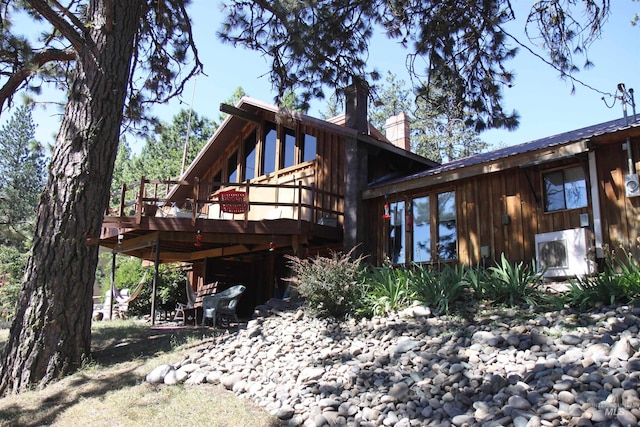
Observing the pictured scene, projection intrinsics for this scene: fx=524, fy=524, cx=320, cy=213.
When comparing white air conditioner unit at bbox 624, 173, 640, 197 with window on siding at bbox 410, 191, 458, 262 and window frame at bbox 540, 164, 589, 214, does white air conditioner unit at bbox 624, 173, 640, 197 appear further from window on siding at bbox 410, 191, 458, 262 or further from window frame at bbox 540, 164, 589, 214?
window on siding at bbox 410, 191, 458, 262

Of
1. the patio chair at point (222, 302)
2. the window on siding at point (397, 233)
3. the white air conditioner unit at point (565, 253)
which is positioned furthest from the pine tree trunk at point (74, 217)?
the white air conditioner unit at point (565, 253)

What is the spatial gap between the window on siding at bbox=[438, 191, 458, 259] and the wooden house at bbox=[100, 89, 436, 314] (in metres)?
1.85

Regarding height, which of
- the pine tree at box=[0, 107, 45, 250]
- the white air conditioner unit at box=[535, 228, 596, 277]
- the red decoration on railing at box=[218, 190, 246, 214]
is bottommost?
the white air conditioner unit at box=[535, 228, 596, 277]

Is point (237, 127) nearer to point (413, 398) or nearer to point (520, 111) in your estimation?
point (520, 111)

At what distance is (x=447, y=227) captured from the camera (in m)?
10.5

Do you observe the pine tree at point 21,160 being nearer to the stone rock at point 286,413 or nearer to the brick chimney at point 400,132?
the brick chimney at point 400,132

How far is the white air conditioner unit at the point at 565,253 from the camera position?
811 cm

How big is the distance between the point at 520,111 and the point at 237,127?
9.14m

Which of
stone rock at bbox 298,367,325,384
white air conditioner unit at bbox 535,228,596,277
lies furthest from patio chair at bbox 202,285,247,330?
white air conditioner unit at bbox 535,228,596,277

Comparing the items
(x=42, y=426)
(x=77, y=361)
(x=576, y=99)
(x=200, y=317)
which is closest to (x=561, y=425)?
(x=42, y=426)

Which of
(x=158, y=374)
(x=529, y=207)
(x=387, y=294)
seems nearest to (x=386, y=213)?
(x=529, y=207)

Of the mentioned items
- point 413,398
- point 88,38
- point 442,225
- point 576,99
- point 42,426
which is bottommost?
point 42,426

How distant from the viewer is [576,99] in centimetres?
865

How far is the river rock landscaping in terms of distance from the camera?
436 cm
